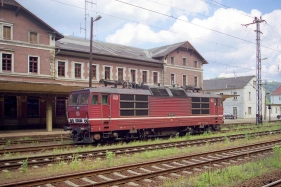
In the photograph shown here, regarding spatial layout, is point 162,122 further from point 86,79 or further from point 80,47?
point 80,47

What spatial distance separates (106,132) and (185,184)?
30.7 ft

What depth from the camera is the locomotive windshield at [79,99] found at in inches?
617

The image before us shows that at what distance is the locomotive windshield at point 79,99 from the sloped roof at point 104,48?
14.9m

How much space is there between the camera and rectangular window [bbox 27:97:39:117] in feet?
92.1

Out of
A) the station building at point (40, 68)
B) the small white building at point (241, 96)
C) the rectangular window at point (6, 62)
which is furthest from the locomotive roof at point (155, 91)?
the small white building at point (241, 96)

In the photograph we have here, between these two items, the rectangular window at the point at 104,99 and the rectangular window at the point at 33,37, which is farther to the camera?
the rectangular window at the point at 33,37

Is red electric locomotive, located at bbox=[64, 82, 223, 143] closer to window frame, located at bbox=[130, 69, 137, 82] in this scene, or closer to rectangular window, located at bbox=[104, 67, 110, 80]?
rectangular window, located at bbox=[104, 67, 110, 80]

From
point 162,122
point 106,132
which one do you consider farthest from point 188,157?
point 162,122

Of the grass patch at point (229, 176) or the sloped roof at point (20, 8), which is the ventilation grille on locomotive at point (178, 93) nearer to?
the grass patch at point (229, 176)

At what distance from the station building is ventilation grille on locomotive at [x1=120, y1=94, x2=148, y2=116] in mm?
6648

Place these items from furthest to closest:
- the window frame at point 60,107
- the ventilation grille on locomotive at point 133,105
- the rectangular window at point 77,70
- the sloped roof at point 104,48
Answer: the sloped roof at point 104,48 → the rectangular window at point 77,70 → the window frame at point 60,107 → the ventilation grille on locomotive at point 133,105

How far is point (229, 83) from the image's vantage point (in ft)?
A: 195

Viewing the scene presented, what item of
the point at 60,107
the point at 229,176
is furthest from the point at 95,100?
the point at 60,107

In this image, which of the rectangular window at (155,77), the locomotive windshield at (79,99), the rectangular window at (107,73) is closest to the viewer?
the locomotive windshield at (79,99)
